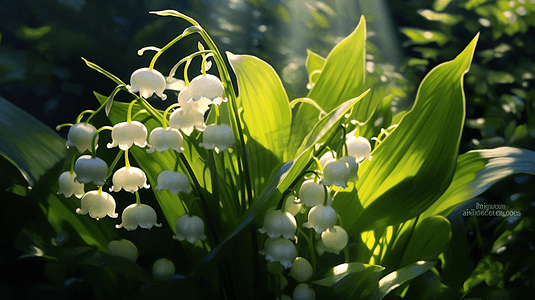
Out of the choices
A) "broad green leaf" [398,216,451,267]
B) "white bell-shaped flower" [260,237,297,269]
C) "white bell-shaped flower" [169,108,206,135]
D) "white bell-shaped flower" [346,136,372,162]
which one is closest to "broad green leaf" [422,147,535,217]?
"broad green leaf" [398,216,451,267]

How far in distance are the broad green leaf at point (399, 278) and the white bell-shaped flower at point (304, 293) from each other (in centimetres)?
7

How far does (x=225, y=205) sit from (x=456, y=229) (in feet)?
1.52

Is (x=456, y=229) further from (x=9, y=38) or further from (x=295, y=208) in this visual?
(x=9, y=38)

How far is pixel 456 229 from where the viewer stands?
29.5 inches

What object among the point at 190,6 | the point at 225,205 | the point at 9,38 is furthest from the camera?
the point at 190,6

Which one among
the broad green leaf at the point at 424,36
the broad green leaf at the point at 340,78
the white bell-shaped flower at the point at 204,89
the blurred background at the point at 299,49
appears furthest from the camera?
the broad green leaf at the point at 424,36

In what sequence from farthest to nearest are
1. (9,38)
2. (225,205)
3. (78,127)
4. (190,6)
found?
1. (190,6)
2. (9,38)
3. (225,205)
4. (78,127)


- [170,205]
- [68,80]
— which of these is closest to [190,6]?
[68,80]

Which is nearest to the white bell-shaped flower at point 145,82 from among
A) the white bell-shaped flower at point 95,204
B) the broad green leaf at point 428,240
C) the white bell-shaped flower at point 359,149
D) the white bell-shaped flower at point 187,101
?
the white bell-shaped flower at point 187,101

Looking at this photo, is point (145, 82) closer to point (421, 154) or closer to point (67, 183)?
point (67, 183)

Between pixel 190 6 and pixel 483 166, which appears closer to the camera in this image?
pixel 483 166

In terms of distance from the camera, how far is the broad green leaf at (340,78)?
0.63m

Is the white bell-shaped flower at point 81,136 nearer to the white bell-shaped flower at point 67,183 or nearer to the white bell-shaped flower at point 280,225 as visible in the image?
the white bell-shaped flower at point 67,183

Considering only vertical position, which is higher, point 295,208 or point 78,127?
point 78,127
